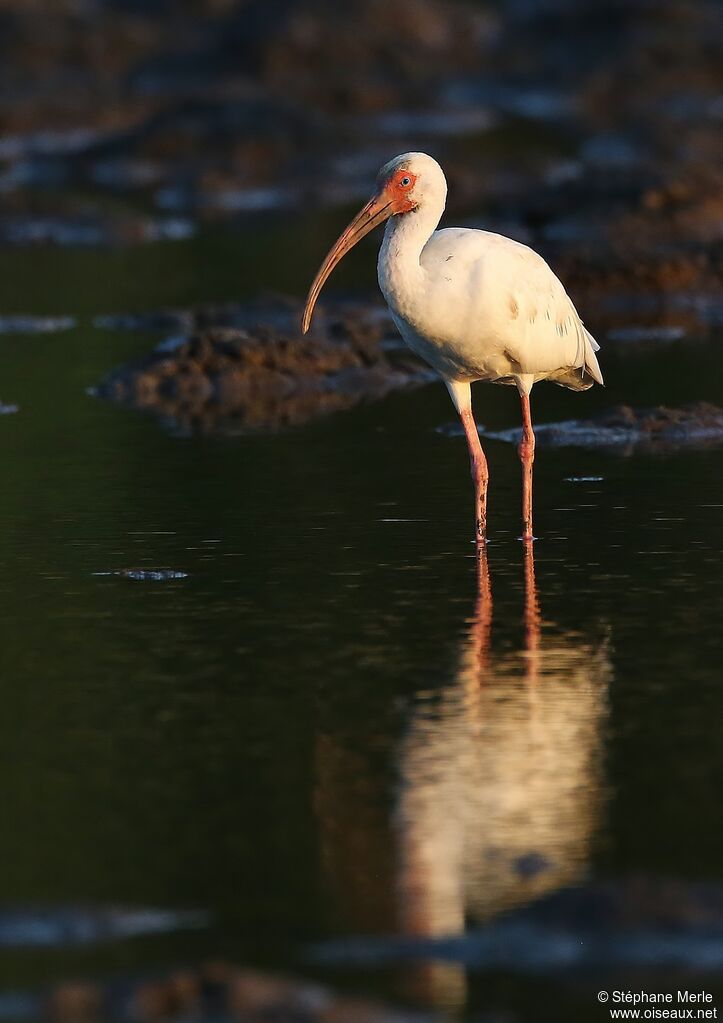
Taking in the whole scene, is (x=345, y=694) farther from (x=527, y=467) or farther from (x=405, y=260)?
(x=527, y=467)

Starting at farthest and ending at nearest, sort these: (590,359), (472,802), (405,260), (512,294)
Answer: (590,359) → (512,294) → (405,260) → (472,802)

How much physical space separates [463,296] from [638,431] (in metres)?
2.92

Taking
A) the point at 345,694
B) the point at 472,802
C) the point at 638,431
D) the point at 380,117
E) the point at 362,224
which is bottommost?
the point at 472,802

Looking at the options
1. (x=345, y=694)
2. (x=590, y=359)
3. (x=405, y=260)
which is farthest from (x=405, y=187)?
(x=345, y=694)

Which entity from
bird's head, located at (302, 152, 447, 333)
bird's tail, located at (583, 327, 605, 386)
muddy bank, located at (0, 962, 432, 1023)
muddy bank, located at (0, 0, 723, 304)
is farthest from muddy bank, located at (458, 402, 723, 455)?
muddy bank, located at (0, 962, 432, 1023)

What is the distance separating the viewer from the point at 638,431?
12578 mm

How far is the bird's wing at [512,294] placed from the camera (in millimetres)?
9961

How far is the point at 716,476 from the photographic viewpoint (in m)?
11.2

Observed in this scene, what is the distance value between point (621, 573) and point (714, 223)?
13300 millimetres

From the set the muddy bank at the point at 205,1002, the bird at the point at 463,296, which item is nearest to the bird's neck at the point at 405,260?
the bird at the point at 463,296

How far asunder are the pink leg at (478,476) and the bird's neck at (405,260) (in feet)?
2.96

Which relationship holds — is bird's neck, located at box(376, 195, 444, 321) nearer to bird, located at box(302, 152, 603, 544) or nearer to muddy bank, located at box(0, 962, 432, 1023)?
bird, located at box(302, 152, 603, 544)

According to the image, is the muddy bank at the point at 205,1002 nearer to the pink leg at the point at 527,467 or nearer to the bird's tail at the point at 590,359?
the pink leg at the point at 527,467

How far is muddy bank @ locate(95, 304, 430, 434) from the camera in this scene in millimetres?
14602
